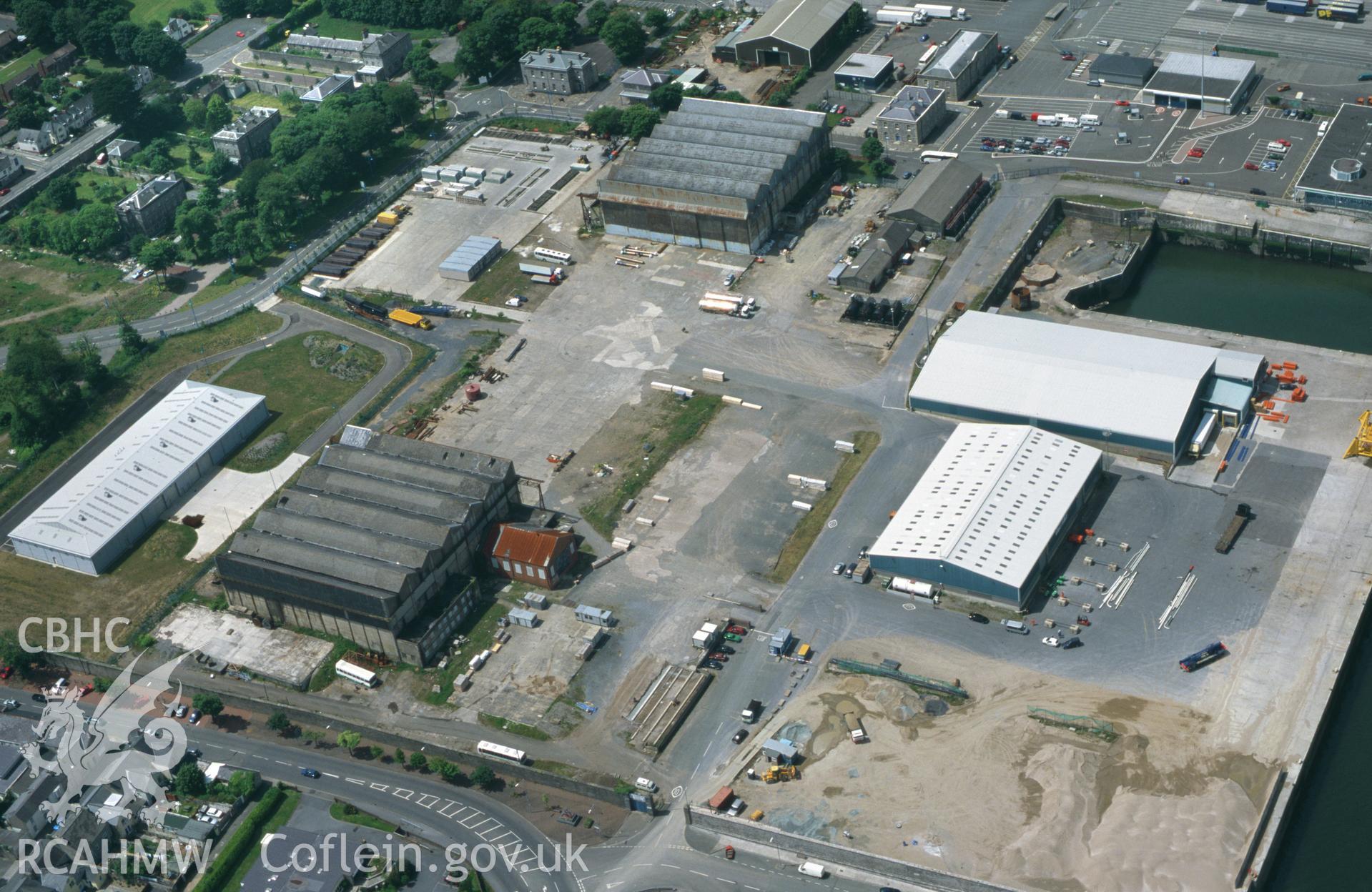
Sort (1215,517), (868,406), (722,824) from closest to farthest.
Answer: (722,824) < (1215,517) < (868,406)

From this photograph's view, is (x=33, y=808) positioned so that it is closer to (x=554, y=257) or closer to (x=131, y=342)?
(x=131, y=342)

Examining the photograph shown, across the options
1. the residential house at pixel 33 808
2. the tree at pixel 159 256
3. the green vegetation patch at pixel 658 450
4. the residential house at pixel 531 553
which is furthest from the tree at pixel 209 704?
the tree at pixel 159 256

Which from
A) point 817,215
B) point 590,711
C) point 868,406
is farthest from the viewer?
point 817,215

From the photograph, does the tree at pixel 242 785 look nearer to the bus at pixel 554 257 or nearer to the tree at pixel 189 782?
the tree at pixel 189 782

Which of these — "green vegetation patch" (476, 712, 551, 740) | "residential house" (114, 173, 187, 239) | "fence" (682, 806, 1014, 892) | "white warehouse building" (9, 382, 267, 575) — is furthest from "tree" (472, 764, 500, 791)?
"residential house" (114, 173, 187, 239)

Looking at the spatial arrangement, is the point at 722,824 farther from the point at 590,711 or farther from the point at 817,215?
the point at 817,215

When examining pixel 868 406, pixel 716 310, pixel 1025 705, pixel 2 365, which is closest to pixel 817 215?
pixel 716 310

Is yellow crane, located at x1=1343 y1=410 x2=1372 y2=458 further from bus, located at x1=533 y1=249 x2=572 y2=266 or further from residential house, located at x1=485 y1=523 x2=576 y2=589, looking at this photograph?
bus, located at x1=533 y1=249 x2=572 y2=266
